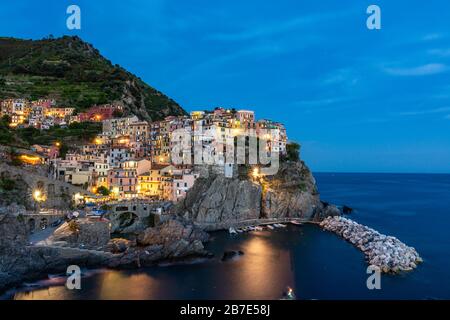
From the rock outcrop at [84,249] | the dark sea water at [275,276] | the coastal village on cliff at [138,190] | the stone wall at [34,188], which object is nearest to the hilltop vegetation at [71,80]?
the coastal village on cliff at [138,190]

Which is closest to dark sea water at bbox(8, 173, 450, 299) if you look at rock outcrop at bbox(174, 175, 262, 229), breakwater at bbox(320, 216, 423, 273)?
breakwater at bbox(320, 216, 423, 273)

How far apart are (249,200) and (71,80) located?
223 ft

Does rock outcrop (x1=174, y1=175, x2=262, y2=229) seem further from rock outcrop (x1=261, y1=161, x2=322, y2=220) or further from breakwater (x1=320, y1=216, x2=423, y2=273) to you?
breakwater (x1=320, y1=216, x2=423, y2=273)

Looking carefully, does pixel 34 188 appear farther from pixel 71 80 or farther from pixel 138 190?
pixel 71 80

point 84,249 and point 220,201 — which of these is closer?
point 84,249

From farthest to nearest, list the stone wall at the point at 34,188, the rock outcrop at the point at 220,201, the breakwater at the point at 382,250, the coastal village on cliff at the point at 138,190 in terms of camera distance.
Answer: the rock outcrop at the point at 220,201
the stone wall at the point at 34,188
the coastal village on cliff at the point at 138,190
the breakwater at the point at 382,250

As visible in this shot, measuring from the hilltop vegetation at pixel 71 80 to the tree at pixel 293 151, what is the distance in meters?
38.7

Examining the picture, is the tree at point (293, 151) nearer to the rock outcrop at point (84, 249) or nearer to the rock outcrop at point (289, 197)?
the rock outcrop at point (289, 197)

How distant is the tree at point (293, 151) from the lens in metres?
67.5

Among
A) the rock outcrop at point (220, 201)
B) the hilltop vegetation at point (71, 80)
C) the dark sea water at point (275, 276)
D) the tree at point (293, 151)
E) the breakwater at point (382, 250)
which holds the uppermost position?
the hilltop vegetation at point (71, 80)

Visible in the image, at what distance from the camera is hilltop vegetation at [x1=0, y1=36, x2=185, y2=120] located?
8854 centimetres

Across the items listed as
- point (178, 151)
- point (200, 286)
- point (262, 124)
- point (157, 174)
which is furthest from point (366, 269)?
point (262, 124)

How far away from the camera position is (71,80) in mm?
99438

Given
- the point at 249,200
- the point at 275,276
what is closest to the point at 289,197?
the point at 249,200
